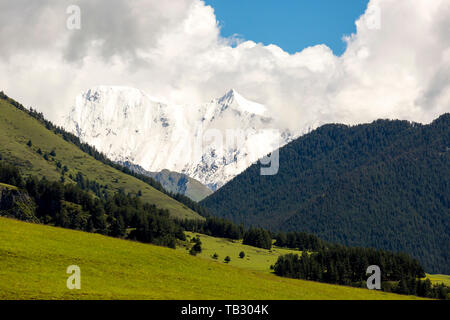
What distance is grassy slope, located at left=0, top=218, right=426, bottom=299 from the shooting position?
78.6 metres

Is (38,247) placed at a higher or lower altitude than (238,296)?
higher

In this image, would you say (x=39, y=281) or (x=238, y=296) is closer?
(x=39, y=281)

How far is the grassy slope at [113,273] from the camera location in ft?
258

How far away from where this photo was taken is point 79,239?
11494cm

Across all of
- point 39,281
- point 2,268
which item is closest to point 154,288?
point 39,281

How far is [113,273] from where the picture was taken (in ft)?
310
